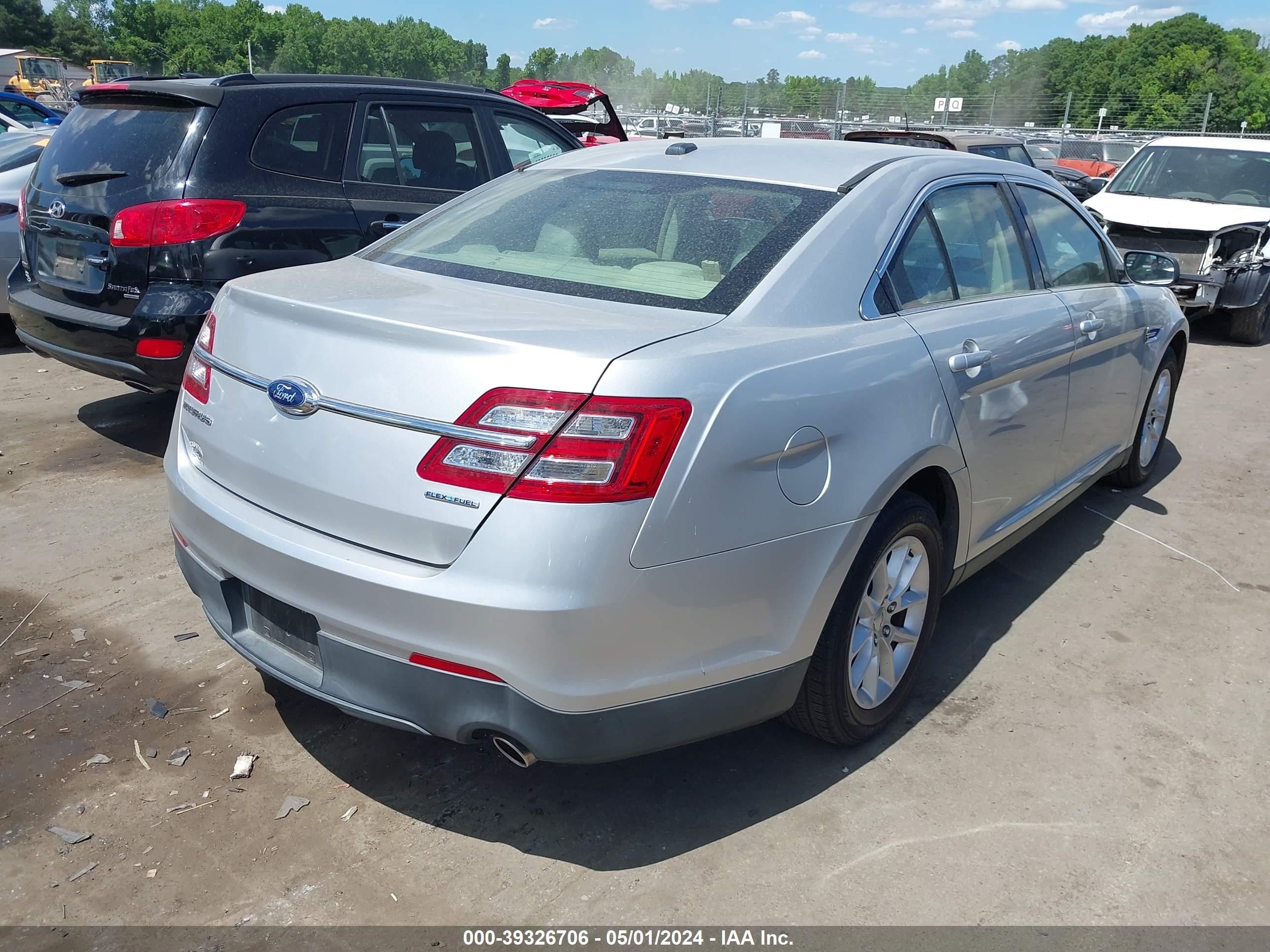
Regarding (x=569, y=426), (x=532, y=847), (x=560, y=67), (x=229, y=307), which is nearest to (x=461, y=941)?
(x=532, y=847)

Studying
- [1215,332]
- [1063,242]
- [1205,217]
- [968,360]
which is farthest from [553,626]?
[1215,332]

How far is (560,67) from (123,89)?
55970 millimetres

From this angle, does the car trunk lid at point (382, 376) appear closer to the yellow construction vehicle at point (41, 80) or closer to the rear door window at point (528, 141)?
the rear door window at point (528, 141)

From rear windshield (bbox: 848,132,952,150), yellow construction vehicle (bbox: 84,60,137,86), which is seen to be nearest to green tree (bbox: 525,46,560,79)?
yellow construction vehicle (bbox: 84,60,137,86)

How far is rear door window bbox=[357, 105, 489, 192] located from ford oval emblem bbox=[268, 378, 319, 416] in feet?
10.7

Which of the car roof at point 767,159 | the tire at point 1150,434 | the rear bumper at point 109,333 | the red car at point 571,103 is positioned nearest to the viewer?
the car roof at point 767,159

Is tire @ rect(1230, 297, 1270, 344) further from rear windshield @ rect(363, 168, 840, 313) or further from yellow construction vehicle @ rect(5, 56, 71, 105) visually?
yellow construction vehicle @ rect(5, 56, 71, 105)

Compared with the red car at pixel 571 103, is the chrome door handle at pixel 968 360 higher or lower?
lower

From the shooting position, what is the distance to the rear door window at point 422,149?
18.2ft

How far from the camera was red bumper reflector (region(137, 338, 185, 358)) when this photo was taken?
473 centimetres

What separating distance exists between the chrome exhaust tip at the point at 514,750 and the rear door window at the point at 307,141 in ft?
12.0

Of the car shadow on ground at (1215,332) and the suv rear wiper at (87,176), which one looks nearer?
the suv rear wiper at (87,176)

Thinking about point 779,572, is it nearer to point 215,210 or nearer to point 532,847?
point 532,847

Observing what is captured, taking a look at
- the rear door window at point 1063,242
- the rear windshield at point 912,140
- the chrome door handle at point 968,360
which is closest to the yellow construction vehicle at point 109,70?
the rear windshield at point 912,140
